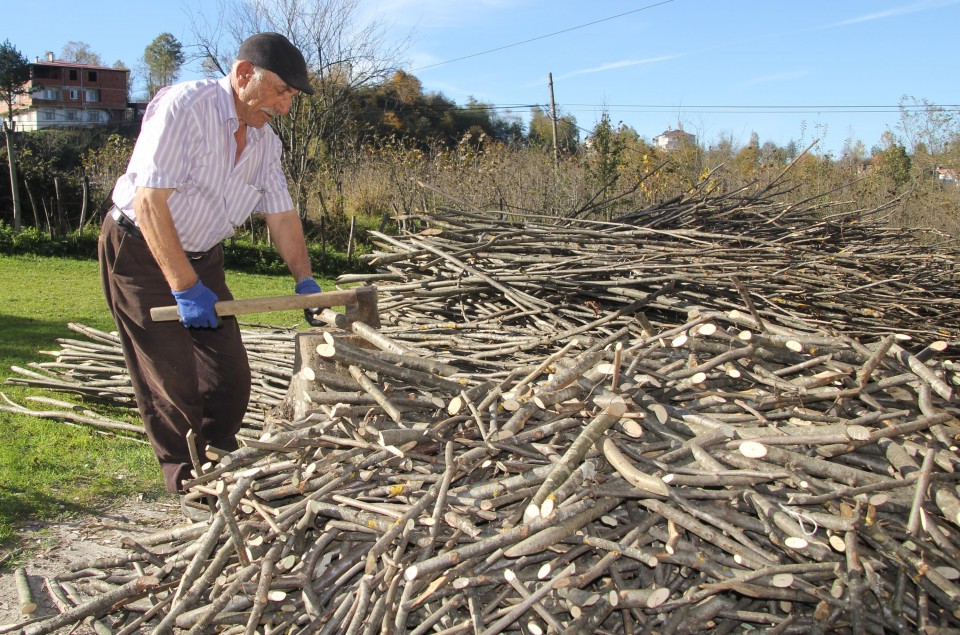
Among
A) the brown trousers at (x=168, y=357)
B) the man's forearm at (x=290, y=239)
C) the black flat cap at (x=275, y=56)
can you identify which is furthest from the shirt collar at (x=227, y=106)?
the brown trousers at (x=168, y=357)

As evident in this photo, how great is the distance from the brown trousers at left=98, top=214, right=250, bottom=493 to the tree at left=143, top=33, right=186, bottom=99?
1979 inches

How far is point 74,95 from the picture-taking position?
1913 inches

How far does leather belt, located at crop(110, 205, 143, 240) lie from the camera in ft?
9.89

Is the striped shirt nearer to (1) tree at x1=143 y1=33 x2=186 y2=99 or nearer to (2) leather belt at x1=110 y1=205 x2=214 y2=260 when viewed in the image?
(2) leather belt at x1=110 y1=205 x2=214 y2=260

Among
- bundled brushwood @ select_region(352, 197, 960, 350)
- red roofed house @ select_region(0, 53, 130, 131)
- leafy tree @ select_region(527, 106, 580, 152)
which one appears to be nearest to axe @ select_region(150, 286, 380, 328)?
bundled brushwood @ select_region(352, 197, 960, 350)

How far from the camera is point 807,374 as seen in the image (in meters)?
2.54

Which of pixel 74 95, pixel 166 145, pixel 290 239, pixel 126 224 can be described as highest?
pixel 74 95

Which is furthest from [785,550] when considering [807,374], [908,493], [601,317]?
[601,317]

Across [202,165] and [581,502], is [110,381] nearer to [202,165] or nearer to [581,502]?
[202,165]

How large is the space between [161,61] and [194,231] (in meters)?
54.3

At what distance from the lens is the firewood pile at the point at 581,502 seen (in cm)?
179

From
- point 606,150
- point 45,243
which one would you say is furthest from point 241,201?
point 45,243

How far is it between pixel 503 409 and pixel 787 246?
2.68 metres

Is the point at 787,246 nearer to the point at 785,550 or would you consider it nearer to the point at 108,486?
the point at 785,550
